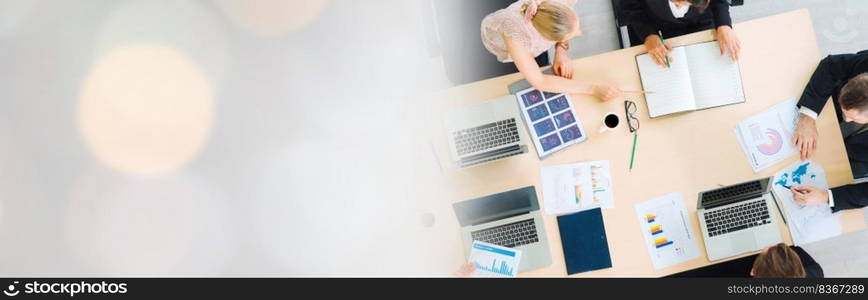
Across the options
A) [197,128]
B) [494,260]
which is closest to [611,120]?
[494,260]

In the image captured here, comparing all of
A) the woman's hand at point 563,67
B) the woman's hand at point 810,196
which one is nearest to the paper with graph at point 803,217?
the woman's hand at point 810,196

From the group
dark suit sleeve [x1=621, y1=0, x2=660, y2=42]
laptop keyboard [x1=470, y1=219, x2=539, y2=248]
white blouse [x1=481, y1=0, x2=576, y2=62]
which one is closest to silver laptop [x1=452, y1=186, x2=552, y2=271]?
laptop keyboard [x1=470, y1=219, x2=539, y2=248]

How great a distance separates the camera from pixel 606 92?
1906 millimetres

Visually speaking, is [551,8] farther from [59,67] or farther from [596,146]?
[59,67]

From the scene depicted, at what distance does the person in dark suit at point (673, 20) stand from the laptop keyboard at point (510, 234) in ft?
2.45

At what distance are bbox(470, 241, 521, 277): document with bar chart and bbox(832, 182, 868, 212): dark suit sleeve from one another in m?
1.12

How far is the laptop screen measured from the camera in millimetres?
1840

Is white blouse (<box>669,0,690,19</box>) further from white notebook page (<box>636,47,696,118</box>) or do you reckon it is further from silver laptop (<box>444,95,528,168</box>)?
silver laptop (<box>444,95,528,168</box>)

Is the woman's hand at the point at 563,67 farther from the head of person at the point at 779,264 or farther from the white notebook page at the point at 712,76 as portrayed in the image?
the head of person at the point at 779,264

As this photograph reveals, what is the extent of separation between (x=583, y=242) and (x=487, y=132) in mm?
499

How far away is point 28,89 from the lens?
2775 mm

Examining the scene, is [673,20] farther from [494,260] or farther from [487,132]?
[494,260]
